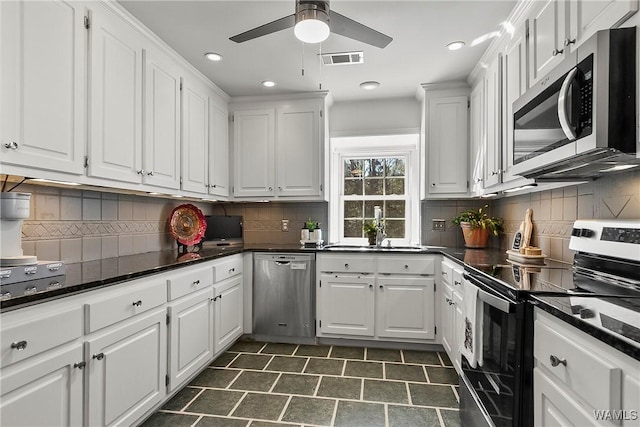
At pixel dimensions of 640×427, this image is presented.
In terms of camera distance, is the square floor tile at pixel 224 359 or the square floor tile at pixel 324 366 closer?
the square floor tile at pixel 324 366

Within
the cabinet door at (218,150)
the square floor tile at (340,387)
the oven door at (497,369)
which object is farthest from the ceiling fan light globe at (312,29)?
the square floor tile at (340,387)

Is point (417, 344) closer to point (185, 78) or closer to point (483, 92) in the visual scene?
point (483, 92)

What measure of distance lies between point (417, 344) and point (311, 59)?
104 inches

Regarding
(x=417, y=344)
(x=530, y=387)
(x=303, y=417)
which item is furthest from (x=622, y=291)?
(x=417, y=344)

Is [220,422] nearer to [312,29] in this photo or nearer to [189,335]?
[189,335]

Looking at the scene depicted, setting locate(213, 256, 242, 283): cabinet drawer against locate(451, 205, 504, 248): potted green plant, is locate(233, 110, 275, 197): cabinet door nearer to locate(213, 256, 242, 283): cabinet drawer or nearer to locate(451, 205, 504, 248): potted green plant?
locate(213, 256, 242, 283): cabinet drawer

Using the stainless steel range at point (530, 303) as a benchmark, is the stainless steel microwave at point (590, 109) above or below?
above

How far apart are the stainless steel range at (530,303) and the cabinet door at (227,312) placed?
185cm

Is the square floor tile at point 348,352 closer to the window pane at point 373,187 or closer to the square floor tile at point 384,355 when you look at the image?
the square floor tile at point 384,355

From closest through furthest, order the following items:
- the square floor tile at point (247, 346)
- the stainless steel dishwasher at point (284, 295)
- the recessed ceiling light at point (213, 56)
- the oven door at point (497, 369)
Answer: the oven door at point (497, 369)
the recessed ceiling light at point (213, 56)
the square floor tile at point (247, 346)
the stainless steel dishwasher at point (284, 295)

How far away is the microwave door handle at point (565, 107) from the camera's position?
1.32 meters

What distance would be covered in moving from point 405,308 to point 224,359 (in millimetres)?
1627

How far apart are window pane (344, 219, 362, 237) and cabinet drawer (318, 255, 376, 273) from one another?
900 mm

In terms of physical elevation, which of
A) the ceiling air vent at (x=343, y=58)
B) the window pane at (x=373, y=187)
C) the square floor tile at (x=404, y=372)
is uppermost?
the ceiling air vent at (x=343, y=58)
